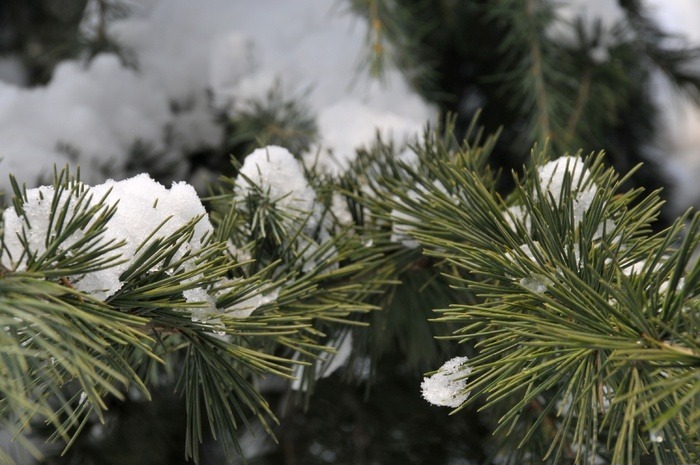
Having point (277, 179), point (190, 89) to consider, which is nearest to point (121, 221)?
point (277, 179)

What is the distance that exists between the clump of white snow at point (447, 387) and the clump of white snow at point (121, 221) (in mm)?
158

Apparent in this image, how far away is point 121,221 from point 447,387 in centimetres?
21

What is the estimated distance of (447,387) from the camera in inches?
17.6

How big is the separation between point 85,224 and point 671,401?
1.00ft

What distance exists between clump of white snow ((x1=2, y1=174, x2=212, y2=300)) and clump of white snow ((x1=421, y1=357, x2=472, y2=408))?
0.16 meters

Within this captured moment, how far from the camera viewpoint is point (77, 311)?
356mm

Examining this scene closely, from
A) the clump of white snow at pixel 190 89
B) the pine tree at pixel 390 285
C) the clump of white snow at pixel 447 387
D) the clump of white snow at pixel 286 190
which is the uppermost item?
the clump of white snow at pixel 190 89

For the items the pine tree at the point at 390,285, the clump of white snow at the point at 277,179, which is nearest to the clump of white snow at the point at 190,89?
the pine tree at the point at 390,285

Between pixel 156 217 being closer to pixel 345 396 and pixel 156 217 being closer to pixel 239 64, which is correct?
pixel 239 64

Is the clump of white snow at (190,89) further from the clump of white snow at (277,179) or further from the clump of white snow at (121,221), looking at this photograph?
the clump of white snow at (121,221)

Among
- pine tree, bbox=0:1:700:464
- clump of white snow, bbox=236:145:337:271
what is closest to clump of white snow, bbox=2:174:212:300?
pine tree, bbox=0:1:700:464

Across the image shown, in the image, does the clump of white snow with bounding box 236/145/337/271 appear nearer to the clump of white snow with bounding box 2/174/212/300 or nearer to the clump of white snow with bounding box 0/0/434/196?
the clump of white snow with bounding box 2/174/212/300

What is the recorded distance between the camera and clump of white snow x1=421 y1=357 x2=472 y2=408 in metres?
0.44

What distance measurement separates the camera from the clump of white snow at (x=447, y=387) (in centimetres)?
44
